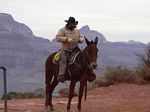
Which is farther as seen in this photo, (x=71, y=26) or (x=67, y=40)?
(x=71, y=26)

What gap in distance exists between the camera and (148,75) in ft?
100

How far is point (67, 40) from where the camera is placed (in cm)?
1662

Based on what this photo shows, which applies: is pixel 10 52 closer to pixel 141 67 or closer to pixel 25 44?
pixel 25 44

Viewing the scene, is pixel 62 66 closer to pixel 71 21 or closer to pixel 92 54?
pixel 92 54

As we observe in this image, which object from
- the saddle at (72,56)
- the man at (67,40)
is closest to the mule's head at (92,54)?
the saddle at (72,56)

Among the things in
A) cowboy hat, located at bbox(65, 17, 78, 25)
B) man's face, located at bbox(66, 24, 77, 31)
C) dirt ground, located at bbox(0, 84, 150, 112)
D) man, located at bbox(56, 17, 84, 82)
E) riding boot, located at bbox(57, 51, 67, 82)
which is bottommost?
dirt ground, located at bbox(0, 84, 150, 112)

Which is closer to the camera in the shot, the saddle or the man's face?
the saddle

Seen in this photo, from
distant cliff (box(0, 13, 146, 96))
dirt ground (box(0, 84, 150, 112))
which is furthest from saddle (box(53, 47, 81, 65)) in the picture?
distant cliff (box(0, 13, 146, 96))

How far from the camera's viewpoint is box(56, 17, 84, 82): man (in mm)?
16688

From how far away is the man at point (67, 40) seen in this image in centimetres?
1669

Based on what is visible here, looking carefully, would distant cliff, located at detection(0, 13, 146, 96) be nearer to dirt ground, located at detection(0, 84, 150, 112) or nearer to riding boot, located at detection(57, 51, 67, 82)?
dirt ground, located at detection(0, 84, 150, 112)

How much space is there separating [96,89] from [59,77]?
1178cm

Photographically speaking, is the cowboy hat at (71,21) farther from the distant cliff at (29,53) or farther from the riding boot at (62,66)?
the distant cliff at (29,53)

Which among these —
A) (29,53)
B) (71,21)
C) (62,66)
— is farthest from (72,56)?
(29,53)
